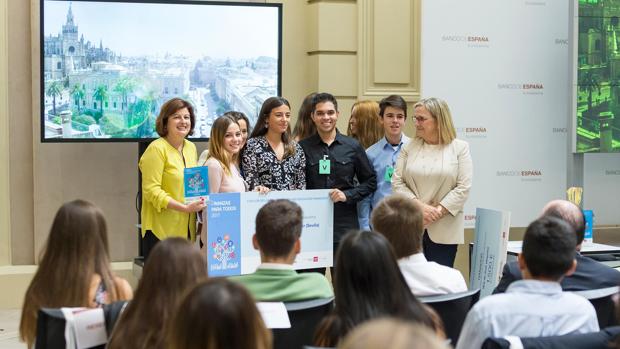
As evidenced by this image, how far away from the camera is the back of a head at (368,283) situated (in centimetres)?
254

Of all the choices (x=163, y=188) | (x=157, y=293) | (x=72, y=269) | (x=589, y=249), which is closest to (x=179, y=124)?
(x=163, y=188)

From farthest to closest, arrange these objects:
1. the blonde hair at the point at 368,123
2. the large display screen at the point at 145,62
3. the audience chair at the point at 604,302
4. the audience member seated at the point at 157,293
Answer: the large display screen at the point at 145,62 → the blonde hair at the point at 368,123 → the audience chair at the point at 604,302 → the audience member seated at the point at 157,293

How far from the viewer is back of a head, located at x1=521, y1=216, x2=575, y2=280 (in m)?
2.69

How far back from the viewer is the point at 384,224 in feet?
10.7

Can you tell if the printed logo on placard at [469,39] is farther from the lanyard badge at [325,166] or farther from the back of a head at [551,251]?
the back of a head at [551,251]

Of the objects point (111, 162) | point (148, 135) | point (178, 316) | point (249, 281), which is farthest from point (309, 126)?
point (178, 316)

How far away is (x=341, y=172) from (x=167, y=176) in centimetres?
105

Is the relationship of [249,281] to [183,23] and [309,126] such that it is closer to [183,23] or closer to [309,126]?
[309,126]

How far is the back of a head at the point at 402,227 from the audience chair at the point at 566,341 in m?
0.74

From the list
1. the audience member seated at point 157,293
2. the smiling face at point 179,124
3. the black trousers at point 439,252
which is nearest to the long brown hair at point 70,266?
the audience member seated at point 157,293

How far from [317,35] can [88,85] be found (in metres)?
1.89

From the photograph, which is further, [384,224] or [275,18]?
[275,18]

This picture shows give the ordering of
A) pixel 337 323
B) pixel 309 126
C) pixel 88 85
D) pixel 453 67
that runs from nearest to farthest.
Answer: pixel 337 323 → pixel 309 126 → pixel 88 85 → pixel 453 67

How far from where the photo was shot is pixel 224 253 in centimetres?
482
